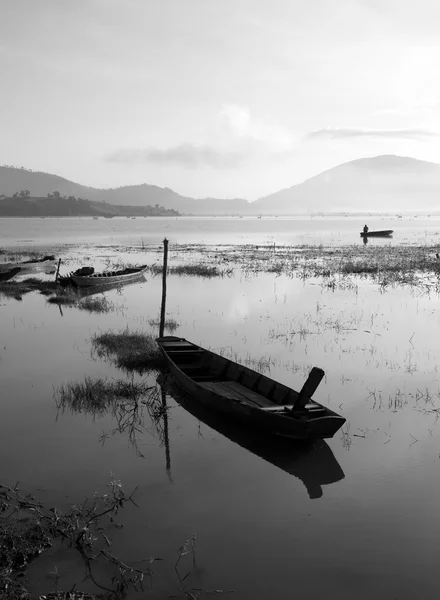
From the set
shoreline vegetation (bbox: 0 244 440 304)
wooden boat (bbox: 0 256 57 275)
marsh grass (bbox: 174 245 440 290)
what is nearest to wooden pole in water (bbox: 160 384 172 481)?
shoreline vegetation (bbox: 0 244 440 304)

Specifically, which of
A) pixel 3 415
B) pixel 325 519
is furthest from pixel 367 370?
pixel 3 415

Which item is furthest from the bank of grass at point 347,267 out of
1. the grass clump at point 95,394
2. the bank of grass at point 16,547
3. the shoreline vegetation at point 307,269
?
the bank of grass at point 16,547

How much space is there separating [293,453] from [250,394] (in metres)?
2.08

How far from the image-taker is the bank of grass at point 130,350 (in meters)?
13.9

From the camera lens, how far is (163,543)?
6.56 meters

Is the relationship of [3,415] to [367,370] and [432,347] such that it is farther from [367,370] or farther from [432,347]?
[432,347]

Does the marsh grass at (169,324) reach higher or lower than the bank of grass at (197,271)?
lower

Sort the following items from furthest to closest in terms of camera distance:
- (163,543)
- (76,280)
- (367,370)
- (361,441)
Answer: (76,280)
(367,370)
(361,441)
(163,543)

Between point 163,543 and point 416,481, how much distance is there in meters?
4.24

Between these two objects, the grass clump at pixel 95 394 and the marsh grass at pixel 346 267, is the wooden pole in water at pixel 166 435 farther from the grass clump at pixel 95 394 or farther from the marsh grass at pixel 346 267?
the marsh grass at pixel 346 267

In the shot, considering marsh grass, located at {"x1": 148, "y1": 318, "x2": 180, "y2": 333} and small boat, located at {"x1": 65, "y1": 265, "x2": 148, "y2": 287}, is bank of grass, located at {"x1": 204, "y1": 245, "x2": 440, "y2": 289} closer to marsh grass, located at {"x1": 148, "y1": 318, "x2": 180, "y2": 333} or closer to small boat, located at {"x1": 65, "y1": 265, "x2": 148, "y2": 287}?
small boat, located at {"x1": 65, "y1": 265, "x2": 148, "y2": 287}

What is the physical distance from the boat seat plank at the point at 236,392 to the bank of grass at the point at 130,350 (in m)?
2.70

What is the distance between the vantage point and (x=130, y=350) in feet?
49.5

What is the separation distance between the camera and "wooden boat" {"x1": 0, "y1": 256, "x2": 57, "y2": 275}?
31.2 m
